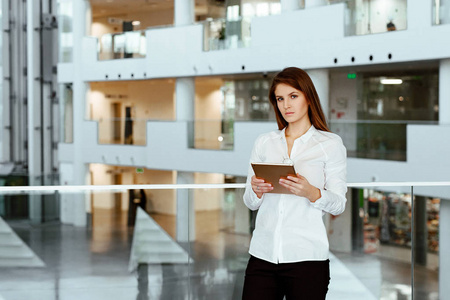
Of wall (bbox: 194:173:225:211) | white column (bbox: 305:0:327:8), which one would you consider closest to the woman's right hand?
wall (bbox: 194:173:225:211)

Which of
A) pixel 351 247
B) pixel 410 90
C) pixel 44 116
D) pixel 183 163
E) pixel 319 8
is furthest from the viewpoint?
pixel 44 116

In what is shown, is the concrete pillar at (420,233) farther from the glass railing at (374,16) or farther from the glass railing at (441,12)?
the glass railing at (374,16)

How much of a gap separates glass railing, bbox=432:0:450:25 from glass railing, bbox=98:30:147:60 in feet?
30.6

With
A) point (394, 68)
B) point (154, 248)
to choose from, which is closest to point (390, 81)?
point (394, 68)

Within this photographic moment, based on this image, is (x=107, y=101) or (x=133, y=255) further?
(x=107, y=101)

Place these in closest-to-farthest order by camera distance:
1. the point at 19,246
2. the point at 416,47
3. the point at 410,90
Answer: the point at 19,246, the point at 416,47, the point at 410,90

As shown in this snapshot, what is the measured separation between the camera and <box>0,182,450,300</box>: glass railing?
3.77 m

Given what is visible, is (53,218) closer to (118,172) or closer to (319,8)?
(319,8)

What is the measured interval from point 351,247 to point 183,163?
13922 millimetres

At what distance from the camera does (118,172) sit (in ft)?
80.6

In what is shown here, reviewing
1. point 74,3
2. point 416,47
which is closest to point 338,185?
point 416,47

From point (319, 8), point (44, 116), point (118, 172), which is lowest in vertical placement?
point (118, 172)

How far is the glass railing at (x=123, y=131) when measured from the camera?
2050 centimetres

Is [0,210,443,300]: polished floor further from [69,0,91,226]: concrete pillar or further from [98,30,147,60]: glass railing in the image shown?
[69,0,91,226]: concrete pillar
